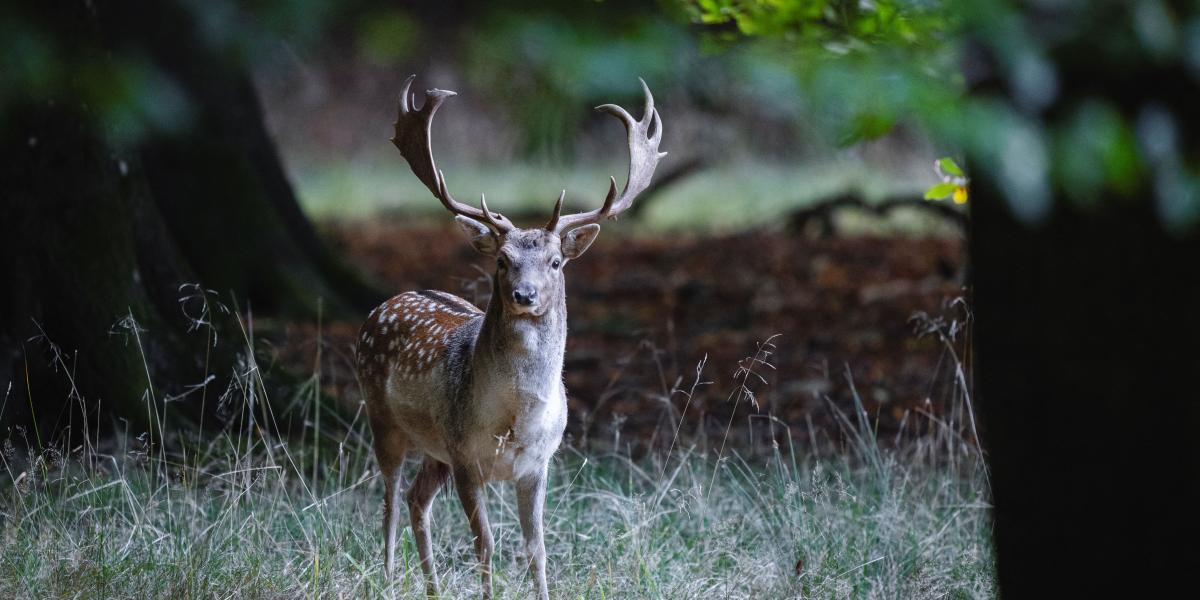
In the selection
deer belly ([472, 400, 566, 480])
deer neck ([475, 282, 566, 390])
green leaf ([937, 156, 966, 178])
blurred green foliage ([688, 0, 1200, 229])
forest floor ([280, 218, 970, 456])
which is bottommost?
forest floor ([280, 218, 970, 456])

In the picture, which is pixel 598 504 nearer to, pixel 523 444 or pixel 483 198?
pixel 523 444

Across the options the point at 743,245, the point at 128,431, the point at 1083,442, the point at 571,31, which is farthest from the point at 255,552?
the point at 743,245

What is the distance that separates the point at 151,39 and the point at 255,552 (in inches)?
163

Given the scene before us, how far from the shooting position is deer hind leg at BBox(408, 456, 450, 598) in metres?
4.74

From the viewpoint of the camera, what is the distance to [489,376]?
14.3 feet

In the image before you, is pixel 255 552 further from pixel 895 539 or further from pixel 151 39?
pixel 151 39

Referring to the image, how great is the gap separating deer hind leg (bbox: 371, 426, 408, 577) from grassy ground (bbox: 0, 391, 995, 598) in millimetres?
73

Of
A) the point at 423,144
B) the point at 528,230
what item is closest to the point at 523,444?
the point at 528,230

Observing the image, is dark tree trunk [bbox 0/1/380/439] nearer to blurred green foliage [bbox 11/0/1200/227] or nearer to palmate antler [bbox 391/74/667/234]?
palmate antler [bbox 391/74/667/234]

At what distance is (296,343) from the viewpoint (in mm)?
7254

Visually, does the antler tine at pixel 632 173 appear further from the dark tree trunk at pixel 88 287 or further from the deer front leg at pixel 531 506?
the dark tree trunk at pixel 88 287

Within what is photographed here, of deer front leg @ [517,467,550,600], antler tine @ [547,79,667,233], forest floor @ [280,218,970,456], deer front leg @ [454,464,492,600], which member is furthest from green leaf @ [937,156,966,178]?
deer front leg @ [454,464,492,600]

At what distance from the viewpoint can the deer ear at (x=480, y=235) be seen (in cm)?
444

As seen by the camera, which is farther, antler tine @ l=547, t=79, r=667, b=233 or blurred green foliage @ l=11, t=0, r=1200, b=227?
antler tine @ l=547, t=79, r=667, b=233
